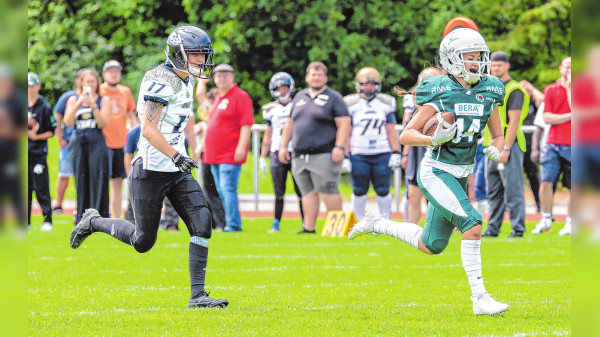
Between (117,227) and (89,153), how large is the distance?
18.1 ft

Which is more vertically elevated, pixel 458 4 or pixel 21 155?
pixel 458 4

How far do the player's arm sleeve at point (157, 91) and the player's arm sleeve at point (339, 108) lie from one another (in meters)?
5.82

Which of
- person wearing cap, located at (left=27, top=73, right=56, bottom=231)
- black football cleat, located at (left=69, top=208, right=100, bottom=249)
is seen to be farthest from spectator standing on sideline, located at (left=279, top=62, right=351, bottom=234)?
black football cleat, located at (left=69, top=208, right=100, bottom=249)

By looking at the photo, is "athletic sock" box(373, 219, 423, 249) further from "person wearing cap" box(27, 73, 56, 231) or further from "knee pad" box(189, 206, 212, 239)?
"person wearing cap" box(27, 73, 56, 231)

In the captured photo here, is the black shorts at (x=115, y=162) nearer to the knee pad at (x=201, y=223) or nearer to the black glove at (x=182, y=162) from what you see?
the knee pad at (x=201, y=223)

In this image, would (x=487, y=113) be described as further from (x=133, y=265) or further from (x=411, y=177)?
(x=411, y=177)

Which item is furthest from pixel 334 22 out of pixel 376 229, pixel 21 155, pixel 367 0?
pixel 21 155

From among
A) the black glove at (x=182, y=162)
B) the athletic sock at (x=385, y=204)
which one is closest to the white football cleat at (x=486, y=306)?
the black glove at (x=182, y=162)

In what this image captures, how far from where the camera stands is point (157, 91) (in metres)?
5.18

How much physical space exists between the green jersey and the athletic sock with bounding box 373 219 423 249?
1.64ft

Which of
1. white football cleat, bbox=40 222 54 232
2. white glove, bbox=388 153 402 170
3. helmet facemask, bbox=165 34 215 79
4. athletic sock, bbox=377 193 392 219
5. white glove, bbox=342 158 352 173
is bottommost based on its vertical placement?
white football cleat, bbox=40 222 54 232

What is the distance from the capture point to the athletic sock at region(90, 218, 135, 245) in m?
5.72

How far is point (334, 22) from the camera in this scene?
2650 cm

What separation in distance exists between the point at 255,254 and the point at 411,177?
2.89m
